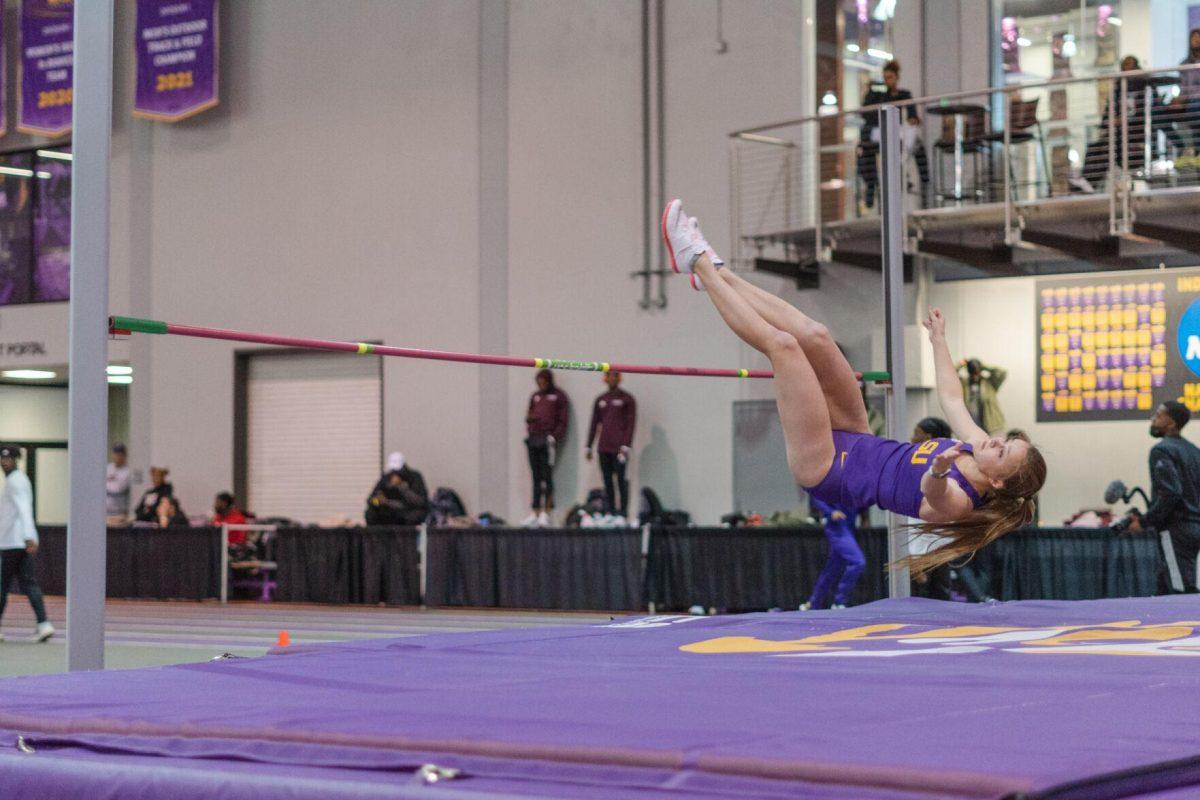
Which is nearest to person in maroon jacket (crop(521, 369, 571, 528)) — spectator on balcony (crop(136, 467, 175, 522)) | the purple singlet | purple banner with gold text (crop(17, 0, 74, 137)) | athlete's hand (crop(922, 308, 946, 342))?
spectator on balcony (crop(136, 467, 175, 522))

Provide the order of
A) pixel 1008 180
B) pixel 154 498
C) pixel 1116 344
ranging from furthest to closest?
pixel 154 498 < pixel 1116 344 < pixel 1008 180

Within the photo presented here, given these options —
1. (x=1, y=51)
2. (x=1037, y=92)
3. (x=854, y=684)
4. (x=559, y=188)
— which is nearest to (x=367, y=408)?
(x=559, y=188)

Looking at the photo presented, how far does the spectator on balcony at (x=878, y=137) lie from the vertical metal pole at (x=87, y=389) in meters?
10.4

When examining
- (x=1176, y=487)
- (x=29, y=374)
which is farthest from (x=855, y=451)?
(x=29, y=374)

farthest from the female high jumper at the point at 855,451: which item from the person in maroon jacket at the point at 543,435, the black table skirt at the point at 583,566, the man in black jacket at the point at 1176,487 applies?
the person in maroon jacket at the point at 543,435

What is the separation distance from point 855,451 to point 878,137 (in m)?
9.13

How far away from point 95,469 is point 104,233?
2.37 feet

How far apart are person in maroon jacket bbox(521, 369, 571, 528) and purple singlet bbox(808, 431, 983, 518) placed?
10511mm

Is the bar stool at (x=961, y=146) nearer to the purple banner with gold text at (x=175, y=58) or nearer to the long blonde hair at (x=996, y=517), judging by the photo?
the long blonde hair at (x=996, y=517)

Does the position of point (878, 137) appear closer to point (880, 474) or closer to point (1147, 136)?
point (1147, 136)

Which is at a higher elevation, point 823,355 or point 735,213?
point 735,213

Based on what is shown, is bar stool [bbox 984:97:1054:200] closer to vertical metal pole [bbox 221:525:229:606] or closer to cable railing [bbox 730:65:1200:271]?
cable railing [bbox 730:65:1200:271]

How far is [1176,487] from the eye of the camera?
30.3ft

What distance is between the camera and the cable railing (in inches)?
509
